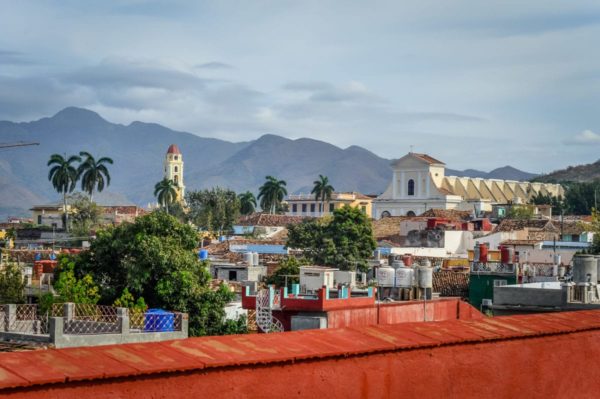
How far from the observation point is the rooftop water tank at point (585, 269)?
2438cm

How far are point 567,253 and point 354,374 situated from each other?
43.7 m

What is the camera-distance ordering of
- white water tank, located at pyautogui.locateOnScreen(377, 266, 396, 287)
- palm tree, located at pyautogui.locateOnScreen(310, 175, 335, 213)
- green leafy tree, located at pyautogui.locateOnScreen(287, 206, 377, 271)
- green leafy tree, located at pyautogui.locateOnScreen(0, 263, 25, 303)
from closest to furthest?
white water tank, located at pyautogui.locateOnScreen(377, 266, 396, 287) < green leafy tree, located at pyautogui.locateOnScreen(0, 263, 25, 303) < green leafy tree, located at pyautogui.locateOnScreen(287, 206, 377, 271) < palm tree, located at pyautogui.locateOnScreen(310, 175, 335, 213)

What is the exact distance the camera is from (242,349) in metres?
5.77

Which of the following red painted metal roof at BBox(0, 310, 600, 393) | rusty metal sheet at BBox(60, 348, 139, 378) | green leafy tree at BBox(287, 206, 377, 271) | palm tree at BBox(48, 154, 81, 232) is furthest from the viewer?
palm tree at BBox(48, 154, 81, 232)

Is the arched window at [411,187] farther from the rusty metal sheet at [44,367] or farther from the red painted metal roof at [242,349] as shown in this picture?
the rusty metal sheet at [44,367]

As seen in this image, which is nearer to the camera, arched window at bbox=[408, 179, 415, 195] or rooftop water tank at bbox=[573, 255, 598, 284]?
rooftop water tank at bbox=[573, 255, 598, 284]

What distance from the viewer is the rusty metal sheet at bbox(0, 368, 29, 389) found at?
4594mm

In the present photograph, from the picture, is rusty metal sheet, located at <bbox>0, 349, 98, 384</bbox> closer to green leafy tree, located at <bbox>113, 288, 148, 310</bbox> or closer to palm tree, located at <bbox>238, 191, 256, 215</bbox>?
green leafy tree, located at <bbox>113, 288, 148, 310</bbox>

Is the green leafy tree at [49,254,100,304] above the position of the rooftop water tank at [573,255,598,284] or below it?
below

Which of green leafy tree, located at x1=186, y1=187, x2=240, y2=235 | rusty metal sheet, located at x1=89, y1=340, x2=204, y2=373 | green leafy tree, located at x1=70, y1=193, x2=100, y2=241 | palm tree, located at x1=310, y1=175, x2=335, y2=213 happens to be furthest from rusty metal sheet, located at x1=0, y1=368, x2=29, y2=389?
palm tree, located at x1=310, y1=175, x2=335, y2=213

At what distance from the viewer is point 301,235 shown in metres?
57.3

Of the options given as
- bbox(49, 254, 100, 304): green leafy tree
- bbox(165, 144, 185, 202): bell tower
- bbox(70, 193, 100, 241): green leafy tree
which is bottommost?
bbox(49, 254, 100, 304): green leafy tree

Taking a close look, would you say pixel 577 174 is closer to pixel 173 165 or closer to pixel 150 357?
pixel 173 165

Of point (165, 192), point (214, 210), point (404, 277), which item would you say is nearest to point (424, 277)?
point (404, 277)
